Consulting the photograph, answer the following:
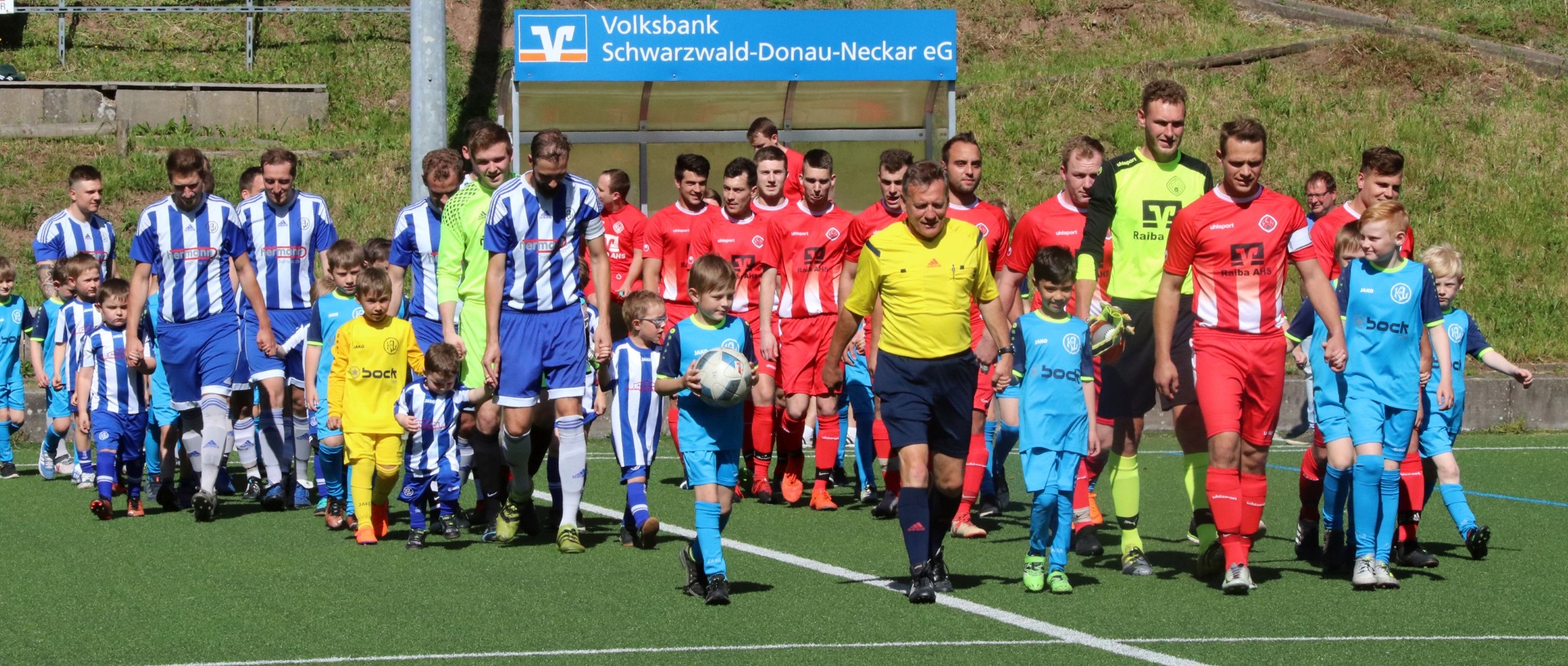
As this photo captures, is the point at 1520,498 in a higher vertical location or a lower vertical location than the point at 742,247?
lower

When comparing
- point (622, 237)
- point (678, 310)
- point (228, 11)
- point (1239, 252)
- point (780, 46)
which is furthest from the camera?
point (228, 11)

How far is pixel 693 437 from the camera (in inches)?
295

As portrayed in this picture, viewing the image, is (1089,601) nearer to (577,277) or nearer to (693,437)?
(693,437)

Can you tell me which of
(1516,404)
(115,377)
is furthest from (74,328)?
(1516,404)

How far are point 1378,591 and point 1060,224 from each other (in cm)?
255

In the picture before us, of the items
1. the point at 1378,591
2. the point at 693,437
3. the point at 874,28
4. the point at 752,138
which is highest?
the point at 874,28

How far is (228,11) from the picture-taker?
82.3 ft

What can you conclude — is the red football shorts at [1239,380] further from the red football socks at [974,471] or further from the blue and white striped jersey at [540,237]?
the blue and white striped jersey at [540,237]

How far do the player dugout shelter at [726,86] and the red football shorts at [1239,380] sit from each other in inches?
353

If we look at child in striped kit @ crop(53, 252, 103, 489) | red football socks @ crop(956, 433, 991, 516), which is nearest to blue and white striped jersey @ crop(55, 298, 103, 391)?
child in striped kit @ crop(53, 252, 103, 489)

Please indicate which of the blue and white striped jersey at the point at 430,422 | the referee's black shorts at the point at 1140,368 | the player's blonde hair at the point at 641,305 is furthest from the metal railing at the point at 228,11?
the referee's black shorts at the point at 1140,368

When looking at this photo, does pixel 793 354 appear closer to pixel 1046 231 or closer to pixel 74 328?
pixel 1046 231

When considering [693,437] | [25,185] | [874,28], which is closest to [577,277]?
[693,437]

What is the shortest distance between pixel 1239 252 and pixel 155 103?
54.5 ft
